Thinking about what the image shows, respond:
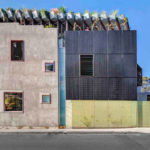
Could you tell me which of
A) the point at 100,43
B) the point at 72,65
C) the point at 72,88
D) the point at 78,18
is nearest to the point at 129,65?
the point at 100,43

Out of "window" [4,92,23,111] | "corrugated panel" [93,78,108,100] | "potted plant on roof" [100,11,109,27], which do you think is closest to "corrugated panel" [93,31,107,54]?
"corrugated panel" [93,78,108,100]

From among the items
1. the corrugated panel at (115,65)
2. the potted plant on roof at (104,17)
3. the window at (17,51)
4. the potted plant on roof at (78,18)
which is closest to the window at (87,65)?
the corrugated panel at (115,65)

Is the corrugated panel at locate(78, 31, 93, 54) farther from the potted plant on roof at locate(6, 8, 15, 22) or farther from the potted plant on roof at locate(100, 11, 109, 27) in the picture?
the potted plant on roof at locate(6, 8, 15, 22)

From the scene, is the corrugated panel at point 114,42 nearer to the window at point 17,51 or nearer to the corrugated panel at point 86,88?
the corrugated panel at point 86,88

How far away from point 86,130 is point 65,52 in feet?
21.5

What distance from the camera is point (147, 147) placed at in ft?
27.0

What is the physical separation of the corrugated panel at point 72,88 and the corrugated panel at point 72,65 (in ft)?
A: 1.68

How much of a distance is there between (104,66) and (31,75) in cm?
621

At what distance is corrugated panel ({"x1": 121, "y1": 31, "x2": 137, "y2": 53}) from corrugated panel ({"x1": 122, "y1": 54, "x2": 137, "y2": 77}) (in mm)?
506

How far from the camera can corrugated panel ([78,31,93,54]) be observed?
12.3 m

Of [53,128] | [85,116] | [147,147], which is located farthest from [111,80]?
[53,128]

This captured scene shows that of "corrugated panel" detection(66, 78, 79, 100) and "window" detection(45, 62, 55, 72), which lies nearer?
"corrugated panel" detection(66, 78, 79, 100)

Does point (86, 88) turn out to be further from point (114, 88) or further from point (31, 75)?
point (31, 75)

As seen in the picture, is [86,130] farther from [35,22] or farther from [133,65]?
[35,22]
